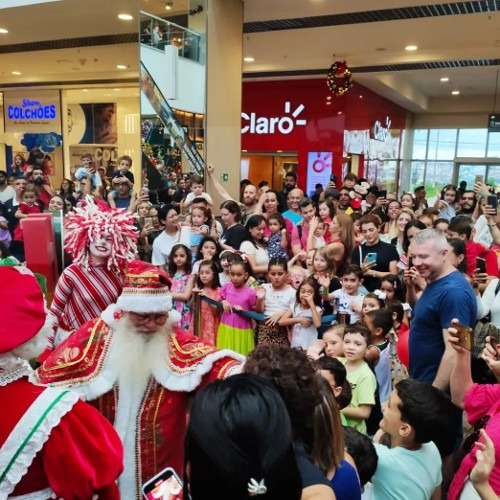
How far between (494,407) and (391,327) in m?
1.48

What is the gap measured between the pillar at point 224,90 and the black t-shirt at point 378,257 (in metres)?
2.69

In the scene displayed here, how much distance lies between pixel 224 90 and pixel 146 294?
5.44 metres

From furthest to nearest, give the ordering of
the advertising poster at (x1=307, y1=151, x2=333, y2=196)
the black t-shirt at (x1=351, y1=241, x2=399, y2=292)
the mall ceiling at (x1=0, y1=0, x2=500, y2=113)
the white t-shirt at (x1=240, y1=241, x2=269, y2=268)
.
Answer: the advertising poster at (x1=307, y1=151, x2=333, y2=196), the mall ceiling at (x1=0, y1=0, x2=500, y2=113), the white t-shirt at (x1=240, y1=241, x2=269, y2=268), the black t-shirt at (x1=351, y1=241, x2=399, y2=292)

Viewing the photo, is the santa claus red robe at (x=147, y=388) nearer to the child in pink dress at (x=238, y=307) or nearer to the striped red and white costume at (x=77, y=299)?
the striped red and white costume at (x=77, y=299)

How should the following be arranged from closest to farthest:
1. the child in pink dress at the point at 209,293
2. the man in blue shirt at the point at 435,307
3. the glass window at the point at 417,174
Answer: the man in blue shirt at the point at 435,307, the child in pink dress at the point at 209,293, the glass window at the point at 417,174

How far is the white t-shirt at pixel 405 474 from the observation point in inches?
78.7

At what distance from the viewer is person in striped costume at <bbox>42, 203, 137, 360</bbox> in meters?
2.90

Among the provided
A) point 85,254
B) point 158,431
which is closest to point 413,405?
point 158,431

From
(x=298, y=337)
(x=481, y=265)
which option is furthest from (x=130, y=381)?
(x=481, y=265)

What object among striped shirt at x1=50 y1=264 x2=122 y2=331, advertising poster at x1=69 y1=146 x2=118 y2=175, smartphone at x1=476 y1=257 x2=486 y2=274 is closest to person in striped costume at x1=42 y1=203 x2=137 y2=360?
striped shirt at x1=50 y1=264 x2=122 y2=331

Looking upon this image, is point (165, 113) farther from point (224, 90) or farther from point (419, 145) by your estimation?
point (419, 145)

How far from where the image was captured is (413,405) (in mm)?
2062

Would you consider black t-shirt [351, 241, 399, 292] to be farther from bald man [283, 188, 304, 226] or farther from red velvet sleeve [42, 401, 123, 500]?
red velvet sleeve [42, 401, 123, 500]

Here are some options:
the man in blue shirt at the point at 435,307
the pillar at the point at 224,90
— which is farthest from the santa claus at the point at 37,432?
the pillar at the point at 224,90
